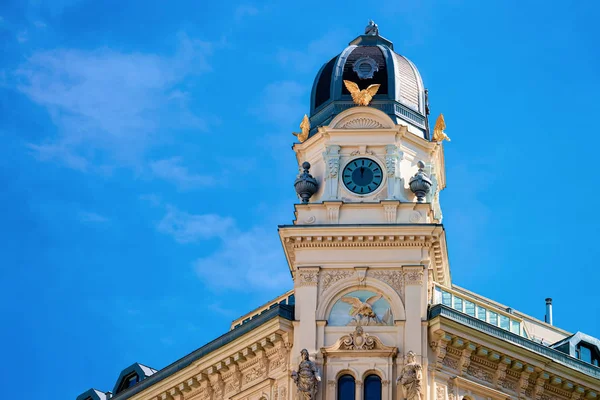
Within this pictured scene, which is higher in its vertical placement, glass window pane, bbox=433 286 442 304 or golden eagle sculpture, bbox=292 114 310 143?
golden eagle sculpture, bbox=292 114 310 143

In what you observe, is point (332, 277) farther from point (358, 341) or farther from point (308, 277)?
point (358, 341)

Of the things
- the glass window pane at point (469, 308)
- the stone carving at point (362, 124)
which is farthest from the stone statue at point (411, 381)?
the stone carving at point (362, 124)

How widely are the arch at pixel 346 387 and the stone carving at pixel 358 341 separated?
1.52 metres

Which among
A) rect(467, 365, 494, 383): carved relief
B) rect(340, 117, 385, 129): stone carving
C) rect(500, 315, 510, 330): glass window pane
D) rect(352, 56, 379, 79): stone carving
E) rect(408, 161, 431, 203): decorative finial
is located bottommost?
rect(467, 365, 494, 383): carved relief

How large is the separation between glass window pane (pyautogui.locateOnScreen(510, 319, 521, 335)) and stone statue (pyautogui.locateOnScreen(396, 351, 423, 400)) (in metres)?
8.67

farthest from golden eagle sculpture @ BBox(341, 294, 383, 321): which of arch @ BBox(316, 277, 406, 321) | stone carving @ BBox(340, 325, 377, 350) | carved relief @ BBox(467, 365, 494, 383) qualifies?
carved relief @ BBox(467, 365, 494, 383)

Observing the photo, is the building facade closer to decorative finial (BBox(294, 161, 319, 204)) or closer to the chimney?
decorative finial (BBox(294, 161, 319, 204))

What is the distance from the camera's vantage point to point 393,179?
283ft

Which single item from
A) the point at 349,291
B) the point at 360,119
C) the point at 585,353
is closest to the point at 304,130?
the point at 360,119

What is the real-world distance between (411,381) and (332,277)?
25.8ft

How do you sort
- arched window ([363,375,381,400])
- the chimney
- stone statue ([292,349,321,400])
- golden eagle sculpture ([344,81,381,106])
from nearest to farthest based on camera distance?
stone statue ([292,349,321,400]), arched window ([363,375,381,400]), golden eagle sculpture ([344,81,381,106]), the chimney

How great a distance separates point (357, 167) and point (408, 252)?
6.11 m

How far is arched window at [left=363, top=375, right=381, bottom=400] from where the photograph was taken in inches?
3164

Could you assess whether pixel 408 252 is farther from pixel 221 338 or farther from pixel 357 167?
pixel 221 338
